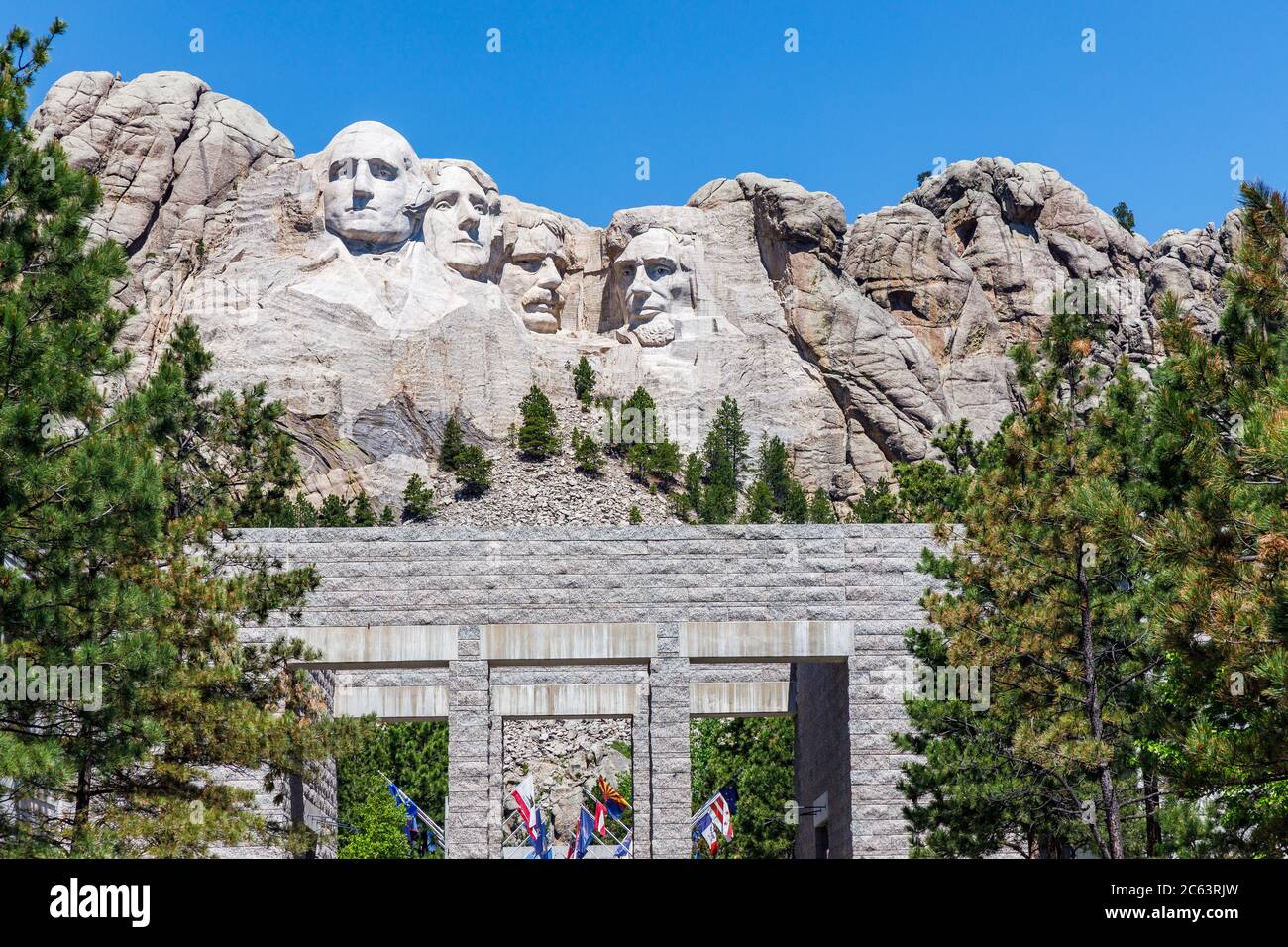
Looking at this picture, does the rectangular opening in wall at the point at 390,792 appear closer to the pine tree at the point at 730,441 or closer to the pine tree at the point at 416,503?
the pine tree at the point at 416,503

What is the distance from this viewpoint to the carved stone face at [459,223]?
203 ft

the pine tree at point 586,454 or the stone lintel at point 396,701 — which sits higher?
the pine tree at point 586,454

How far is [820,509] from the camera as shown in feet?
178

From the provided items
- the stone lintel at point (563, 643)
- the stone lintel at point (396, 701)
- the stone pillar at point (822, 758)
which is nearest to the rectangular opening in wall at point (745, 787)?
the stone pillar at point (822, 758)

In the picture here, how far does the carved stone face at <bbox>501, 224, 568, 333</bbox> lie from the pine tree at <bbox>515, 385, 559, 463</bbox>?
6.17m

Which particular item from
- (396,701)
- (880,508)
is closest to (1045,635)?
(396,701)

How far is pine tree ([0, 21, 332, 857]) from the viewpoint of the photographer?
33.6 ft

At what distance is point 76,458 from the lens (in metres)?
10.3

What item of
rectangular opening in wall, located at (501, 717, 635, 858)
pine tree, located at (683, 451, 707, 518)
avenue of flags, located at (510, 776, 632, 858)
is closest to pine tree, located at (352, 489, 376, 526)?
rectangular opening in wall, located at (501, 717, 635, 858)

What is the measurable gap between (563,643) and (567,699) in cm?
596

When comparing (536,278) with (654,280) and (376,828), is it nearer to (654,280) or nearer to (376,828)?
(654,280)

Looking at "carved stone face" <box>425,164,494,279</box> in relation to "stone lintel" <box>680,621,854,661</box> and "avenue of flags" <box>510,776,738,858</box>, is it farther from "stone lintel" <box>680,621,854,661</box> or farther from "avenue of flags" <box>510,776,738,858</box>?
"stone lintel" <box>680,621,854,661</box>

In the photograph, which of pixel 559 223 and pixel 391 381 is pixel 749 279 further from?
pixel 391 381

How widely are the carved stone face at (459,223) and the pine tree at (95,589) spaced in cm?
4991
